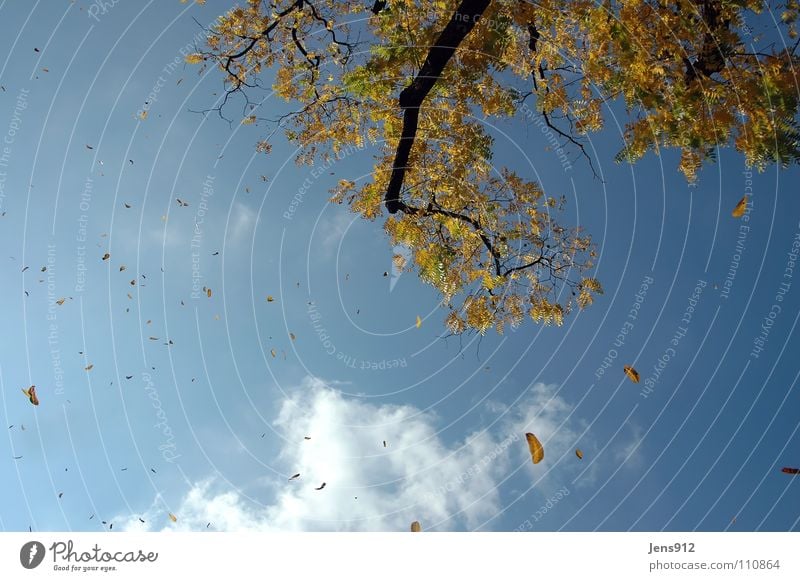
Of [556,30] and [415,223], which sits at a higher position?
[556,30]

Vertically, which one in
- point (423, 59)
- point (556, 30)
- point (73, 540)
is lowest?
point (73, 540)

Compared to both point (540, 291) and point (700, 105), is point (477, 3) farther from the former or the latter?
point (540, 291)

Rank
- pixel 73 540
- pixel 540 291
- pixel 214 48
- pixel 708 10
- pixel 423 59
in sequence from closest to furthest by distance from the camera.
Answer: pixel 73 540
pixel 708 10
pixel 423 59
pixel 214 48
pixel 540 291

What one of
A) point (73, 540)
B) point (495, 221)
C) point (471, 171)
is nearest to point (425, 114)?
point (471, 171)

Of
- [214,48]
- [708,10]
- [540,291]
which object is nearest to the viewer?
[708,10]

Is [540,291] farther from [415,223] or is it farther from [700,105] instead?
[700,105]

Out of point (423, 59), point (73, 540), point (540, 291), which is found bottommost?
point (73, 540)

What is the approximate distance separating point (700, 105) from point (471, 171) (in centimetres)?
556

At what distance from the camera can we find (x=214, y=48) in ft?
41.0

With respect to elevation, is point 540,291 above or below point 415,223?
below

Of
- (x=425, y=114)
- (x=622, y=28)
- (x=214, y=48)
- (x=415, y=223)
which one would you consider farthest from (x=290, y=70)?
(x=622, y=28)

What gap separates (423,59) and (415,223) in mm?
4187

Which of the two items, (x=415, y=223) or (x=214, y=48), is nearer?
(x=214, y=48)

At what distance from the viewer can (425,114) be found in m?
13.2
